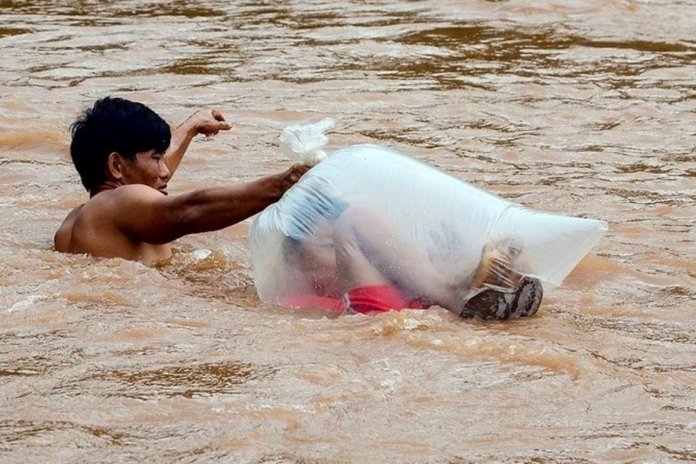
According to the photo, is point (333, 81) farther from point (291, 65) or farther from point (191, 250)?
point (191, 250)

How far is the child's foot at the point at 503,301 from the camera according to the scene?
4.53 metres

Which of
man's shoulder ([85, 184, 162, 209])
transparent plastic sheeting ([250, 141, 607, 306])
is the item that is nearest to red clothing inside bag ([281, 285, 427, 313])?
transparent plastic sheeting ([250, 141, 607, 306])

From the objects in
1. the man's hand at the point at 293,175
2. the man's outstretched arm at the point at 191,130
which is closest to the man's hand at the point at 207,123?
the man's outstretched arm at the point at 191,130

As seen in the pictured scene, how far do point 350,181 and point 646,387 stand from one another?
47.3 inches

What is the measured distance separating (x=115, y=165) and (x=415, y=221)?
132cm

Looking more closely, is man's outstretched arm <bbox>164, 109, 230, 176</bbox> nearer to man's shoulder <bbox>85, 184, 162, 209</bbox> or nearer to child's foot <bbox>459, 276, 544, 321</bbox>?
man's shoulder <bbox>85, 184, 162, 209</bbox>

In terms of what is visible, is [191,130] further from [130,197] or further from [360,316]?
[360,316]

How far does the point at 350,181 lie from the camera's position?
4.64 metres

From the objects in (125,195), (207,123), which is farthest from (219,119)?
(125,195)

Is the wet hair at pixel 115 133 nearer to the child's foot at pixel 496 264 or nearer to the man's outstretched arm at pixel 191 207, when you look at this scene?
the man's outstretched arm at pixel 191 207

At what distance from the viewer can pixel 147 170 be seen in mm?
5395

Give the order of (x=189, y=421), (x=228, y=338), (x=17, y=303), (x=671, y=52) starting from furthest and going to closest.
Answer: (x=671, y=52) < (x=17, y=303) < (x=228, y=338) < (x=189, y=421)

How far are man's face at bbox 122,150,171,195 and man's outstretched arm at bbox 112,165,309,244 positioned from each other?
0.22 metres

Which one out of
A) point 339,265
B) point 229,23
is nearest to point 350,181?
point 339,265
